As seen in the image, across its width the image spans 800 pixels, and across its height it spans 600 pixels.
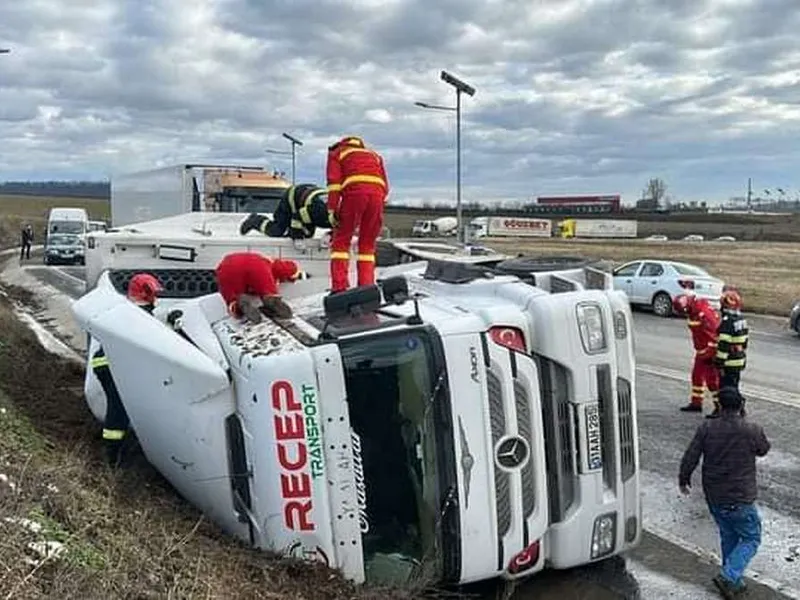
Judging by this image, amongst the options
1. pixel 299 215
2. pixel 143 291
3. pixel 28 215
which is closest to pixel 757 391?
pixel 299 215

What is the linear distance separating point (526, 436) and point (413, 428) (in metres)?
0.58

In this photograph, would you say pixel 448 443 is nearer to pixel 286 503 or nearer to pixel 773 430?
pixel 286 503

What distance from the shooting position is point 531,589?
17.1 ft

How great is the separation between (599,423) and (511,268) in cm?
166

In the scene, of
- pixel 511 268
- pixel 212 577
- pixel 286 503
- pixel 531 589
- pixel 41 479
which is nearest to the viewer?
pixel 212 577

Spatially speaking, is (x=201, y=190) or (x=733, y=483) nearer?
(x=733, y=483)

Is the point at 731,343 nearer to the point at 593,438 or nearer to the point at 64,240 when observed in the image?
the point at 593,438

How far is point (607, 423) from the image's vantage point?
477cm

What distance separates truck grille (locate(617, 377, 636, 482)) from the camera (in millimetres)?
4816

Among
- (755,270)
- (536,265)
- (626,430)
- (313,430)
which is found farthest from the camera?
(755,270)

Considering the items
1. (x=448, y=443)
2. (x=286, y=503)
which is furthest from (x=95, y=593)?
(x=448, y=443)

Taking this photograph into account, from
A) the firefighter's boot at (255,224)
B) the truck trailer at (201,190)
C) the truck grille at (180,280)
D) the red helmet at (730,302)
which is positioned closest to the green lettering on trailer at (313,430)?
the truck grille at (180,280)

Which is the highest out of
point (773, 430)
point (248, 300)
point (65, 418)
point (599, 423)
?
point (248, 300)

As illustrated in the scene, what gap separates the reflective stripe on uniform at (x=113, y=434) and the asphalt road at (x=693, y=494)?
2.91 m
